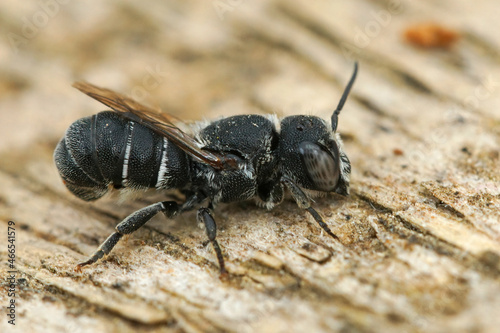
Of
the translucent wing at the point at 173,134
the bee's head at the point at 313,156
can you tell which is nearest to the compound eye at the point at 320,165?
the bee's head at the point at 313,156

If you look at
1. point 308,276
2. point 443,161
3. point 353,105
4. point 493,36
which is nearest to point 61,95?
point 353,105

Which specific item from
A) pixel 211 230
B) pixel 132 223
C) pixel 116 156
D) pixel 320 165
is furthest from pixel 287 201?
pixel 116 156

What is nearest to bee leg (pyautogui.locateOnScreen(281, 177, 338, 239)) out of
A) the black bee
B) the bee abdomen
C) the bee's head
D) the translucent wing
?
the black bee

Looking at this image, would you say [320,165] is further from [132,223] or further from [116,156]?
[116,156]

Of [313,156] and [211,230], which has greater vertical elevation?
[313,156]

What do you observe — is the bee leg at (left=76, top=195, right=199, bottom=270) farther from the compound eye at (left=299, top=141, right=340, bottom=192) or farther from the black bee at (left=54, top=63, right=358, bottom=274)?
the compound eye at (left=299, top=141, right=340, bottom=192)

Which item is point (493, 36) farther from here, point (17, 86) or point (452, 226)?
point (17, 86)

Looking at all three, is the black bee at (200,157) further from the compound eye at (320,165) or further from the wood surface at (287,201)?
the wood surface at (287,201)

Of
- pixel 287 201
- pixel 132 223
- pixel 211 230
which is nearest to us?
pixel 211 230
